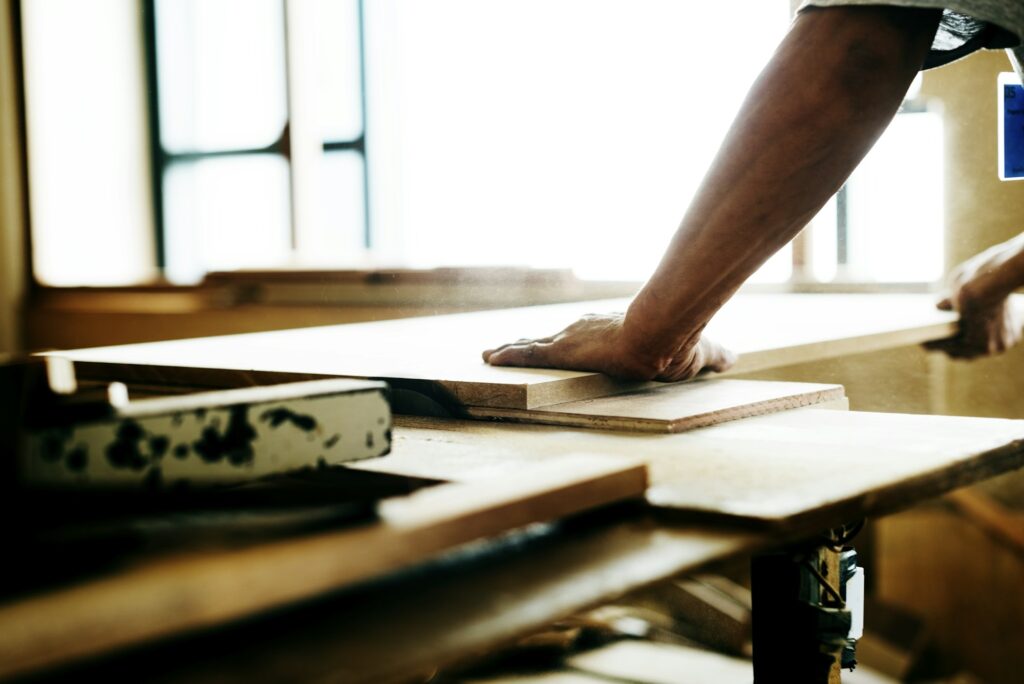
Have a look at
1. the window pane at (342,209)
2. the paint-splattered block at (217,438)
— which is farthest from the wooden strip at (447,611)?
the window pane at (342,209)

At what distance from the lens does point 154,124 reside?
489cm

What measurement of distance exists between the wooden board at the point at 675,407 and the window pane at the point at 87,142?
13.5ft

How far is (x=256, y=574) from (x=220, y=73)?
177 inches

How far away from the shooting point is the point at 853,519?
2.27 ft

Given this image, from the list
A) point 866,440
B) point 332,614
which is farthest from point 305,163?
point 332,614

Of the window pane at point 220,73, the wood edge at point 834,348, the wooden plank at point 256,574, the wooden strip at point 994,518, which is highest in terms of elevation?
the window pane at point 220,73

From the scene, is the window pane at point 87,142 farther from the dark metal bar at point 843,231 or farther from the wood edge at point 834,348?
the wood edge at point 834,348

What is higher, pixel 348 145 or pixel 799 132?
pixel 348 145

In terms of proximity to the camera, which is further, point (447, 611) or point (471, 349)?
point (471, 349)

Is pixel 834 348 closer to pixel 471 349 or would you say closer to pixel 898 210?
pixel 471 349

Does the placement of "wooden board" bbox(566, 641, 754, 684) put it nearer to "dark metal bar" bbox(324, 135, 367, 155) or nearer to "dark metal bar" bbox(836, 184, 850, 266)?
"dark metal bar" bbox(836, 184, 850, 266)

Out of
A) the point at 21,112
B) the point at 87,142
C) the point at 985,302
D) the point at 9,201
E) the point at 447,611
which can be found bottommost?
the point at 447,611

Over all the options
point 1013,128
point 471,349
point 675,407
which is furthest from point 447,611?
point 1013,128

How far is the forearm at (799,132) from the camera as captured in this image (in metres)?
0.88
